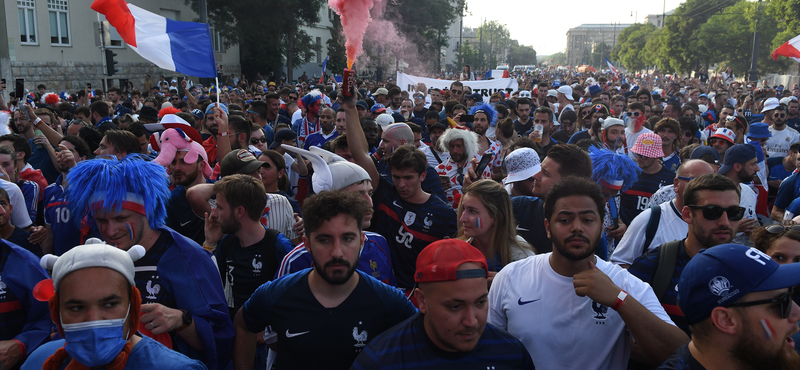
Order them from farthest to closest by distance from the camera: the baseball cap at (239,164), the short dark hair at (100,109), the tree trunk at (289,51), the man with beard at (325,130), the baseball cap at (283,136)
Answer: the tree trunk at (289,51)
the short dark hair at (100,109)
the man with beard at (325,130)
the baseball cap at (283,136)
the baseball cap at (239,164)

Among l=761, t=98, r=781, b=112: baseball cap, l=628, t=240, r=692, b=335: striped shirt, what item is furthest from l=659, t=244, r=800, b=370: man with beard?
l=761, t=98, r=781, b=112: baseball cap

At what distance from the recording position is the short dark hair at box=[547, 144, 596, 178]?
14.0ft

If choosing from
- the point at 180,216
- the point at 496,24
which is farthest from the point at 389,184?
the point at 496,24

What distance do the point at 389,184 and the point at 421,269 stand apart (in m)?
2.49

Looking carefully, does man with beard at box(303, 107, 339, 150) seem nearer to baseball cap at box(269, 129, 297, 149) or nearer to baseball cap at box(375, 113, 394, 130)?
baseball cap at box(375, 113, 394, 130)

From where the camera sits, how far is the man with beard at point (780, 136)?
994 cm

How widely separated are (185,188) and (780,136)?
10.2 metres

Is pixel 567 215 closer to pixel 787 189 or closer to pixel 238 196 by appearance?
pixel 238 196

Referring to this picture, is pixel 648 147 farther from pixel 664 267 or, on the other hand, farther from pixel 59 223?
pixel 59 223

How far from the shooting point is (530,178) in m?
4.95

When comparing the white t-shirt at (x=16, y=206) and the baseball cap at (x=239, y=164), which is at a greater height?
the baseball cap at (x=239, y=164)

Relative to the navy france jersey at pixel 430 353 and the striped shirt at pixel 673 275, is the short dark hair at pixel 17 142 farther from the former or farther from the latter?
the striped shirt at pixel 673 275

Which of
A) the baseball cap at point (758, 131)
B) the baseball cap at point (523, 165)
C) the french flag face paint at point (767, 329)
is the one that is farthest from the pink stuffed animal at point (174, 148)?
the baseball cap at point (758, 131)

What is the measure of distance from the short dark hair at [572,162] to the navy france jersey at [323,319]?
1979mm
